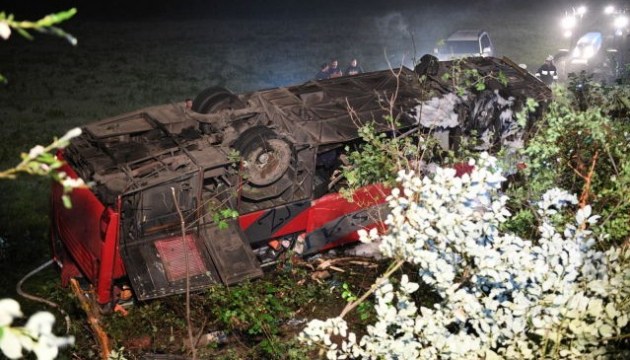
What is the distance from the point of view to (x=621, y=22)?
65.0 ft

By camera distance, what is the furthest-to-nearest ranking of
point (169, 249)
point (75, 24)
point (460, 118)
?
point (75, 24) → point (460, 118) → point (169, 249)

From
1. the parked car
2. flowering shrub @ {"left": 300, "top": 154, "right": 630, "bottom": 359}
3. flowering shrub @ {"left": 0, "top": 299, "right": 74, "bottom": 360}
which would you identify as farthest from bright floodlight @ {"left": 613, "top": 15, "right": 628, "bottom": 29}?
flowering shrub @ {"left": 0, "top": 299, "right": 74, "bottom": 360}

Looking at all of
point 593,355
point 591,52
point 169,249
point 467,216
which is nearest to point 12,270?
point 169,249

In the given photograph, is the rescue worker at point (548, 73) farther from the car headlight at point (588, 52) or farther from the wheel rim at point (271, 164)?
the wheel rim at point (271, 164)

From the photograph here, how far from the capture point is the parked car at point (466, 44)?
18.1 m

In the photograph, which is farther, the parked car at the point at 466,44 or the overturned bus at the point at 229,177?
the parked car at the point at 466,44

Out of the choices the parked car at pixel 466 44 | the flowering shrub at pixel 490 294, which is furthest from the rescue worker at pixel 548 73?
the flowering shrub at pixel 490 294

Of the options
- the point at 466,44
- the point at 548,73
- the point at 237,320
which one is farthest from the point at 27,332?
the point at 466,44

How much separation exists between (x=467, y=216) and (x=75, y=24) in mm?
32336

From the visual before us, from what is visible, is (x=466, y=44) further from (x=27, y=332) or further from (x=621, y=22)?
(x=27, y=332)

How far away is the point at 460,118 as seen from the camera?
8.71 m

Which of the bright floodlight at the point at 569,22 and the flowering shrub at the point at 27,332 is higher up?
the bright floodlight at the point at 569,22

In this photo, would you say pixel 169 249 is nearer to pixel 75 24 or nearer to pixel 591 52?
pixel 591 52

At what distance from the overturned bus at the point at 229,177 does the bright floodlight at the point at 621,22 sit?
43.6ft
